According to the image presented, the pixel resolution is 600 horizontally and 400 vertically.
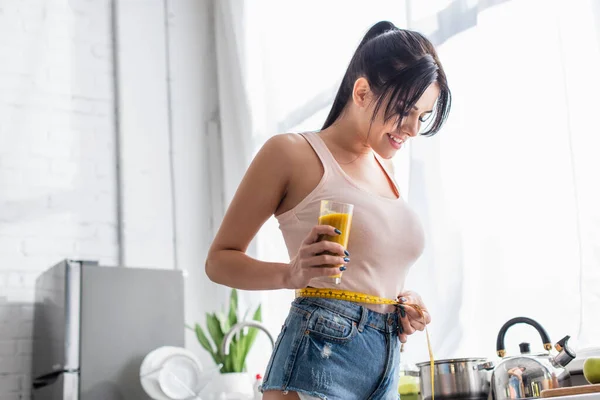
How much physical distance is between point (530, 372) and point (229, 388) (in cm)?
161

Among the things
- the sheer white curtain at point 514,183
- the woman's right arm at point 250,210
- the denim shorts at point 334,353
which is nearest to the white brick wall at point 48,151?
the sheer white curtain at point 514,183

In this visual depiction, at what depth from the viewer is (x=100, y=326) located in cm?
322

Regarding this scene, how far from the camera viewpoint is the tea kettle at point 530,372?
6.37ft

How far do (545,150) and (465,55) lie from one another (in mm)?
536

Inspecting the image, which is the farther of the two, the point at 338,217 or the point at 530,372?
the point at 530,372

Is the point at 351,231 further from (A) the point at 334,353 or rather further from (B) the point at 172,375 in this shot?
(B) the point at 172,375

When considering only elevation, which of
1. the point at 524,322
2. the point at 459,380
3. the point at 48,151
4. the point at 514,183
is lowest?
the point at 459,380

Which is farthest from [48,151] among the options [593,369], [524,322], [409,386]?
[593,369]

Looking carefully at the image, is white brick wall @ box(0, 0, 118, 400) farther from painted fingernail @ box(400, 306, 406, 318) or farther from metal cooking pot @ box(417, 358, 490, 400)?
painted fingernail @ box(400, 306, 406, 318)

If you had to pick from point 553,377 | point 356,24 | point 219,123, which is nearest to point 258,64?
point 219,123

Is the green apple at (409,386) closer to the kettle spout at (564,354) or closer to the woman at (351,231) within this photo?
the kettle spout at (564,354)

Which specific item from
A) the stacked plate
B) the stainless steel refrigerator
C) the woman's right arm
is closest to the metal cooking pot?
the woman's right arm

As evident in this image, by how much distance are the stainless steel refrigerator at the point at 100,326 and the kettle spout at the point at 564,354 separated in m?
1.98

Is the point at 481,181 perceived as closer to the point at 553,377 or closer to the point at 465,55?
the point at 465,55
